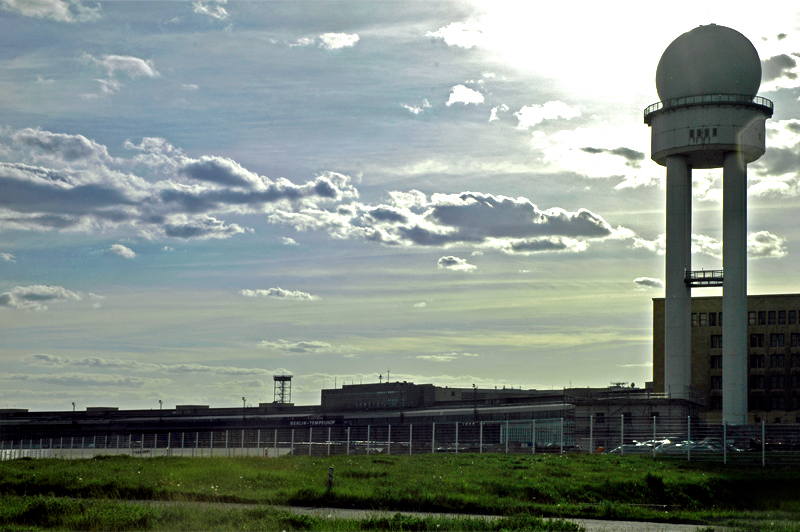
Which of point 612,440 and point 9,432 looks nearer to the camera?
point 612,440

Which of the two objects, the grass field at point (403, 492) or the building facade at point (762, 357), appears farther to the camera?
the building facade at point (762, 357)

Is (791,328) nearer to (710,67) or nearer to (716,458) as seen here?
(710,67)

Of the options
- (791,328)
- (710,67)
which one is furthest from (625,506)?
(791,328)

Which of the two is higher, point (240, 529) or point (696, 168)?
point (696, 168)

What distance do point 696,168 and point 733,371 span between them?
62.5 ft

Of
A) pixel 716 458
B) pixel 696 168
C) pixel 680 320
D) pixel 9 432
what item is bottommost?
pixel 9 432

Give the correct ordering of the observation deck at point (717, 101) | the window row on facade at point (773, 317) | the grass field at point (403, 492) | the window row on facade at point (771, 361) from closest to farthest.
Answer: the grass field at point (403, 492)
the observation deck at point (717, 101)
the window row on facade at point (771, 361)
the window row on facade at point (773, 317)

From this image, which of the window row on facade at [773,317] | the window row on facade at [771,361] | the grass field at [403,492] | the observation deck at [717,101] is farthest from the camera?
the window row on facade at [773,317]

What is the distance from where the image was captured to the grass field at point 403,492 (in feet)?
63.3

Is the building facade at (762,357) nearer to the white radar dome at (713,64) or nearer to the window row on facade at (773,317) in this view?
the window row on facade at (773,317)

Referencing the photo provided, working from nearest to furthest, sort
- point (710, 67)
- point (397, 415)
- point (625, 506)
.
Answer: point (625, 506) → point (710, 67) → point (397, 415)

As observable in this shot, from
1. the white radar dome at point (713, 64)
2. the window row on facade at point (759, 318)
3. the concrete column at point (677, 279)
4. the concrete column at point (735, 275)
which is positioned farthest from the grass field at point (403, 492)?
the window row on facade at point (759, 318)

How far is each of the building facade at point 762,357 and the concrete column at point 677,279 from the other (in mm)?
24929

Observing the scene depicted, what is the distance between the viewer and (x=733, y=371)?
2943 inches
